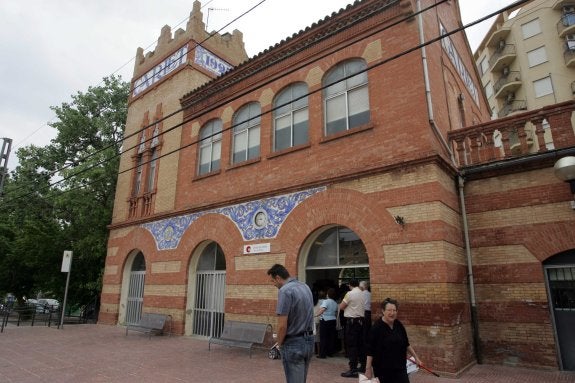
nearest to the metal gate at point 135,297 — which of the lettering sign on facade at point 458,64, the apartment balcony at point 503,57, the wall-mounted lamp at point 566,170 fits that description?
the lettering sign on facade at point 458,64

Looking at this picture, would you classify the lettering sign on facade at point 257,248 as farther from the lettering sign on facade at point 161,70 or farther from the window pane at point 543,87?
the window pane at point 543,87

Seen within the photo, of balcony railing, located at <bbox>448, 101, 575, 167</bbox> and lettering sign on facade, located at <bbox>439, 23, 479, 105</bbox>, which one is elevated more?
lettering sign on facade, located at <bbox>439, 23, 479, 105</bbox>

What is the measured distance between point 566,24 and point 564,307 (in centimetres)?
2784

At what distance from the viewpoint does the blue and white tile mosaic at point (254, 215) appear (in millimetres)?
10219

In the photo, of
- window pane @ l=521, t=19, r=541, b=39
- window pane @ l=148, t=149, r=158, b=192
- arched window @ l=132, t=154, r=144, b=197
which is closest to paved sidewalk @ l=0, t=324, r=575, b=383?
window pane @ l=148, t=149, r=158, b=192

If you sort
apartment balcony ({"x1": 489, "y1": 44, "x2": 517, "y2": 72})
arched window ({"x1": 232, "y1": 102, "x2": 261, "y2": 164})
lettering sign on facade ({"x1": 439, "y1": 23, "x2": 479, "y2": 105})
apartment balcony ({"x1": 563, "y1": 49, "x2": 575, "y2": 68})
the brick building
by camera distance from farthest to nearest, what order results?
apartment balcony ({"x1": 489, "y1": 44, "x2": 517, "y2": 72}), apartment balcony ({"x1": 563, "y1": 49, "x2": 575, "y2": 68}), arched window ({"x1": 232, "y1": 102, "x2": 261, "y2": 164}), lettering sign on facade ({"x1": 439, "y1": 23, "x2": 479, "y2": 105}), the brick building

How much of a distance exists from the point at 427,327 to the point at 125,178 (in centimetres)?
1364

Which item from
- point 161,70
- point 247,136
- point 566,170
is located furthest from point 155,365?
point 161,70

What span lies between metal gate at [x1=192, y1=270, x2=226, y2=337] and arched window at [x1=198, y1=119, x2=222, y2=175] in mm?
3537

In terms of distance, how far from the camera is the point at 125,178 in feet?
54.6

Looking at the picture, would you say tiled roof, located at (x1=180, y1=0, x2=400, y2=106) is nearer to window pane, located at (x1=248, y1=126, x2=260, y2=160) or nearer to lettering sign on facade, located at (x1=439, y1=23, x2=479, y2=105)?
window pane, located at (x1=248, y1=126, x2=260, y2=160)

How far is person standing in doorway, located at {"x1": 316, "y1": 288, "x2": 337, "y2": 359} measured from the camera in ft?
28.9

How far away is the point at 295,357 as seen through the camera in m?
4.37

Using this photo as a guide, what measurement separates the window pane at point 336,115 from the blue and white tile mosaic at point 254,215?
1739 mm
